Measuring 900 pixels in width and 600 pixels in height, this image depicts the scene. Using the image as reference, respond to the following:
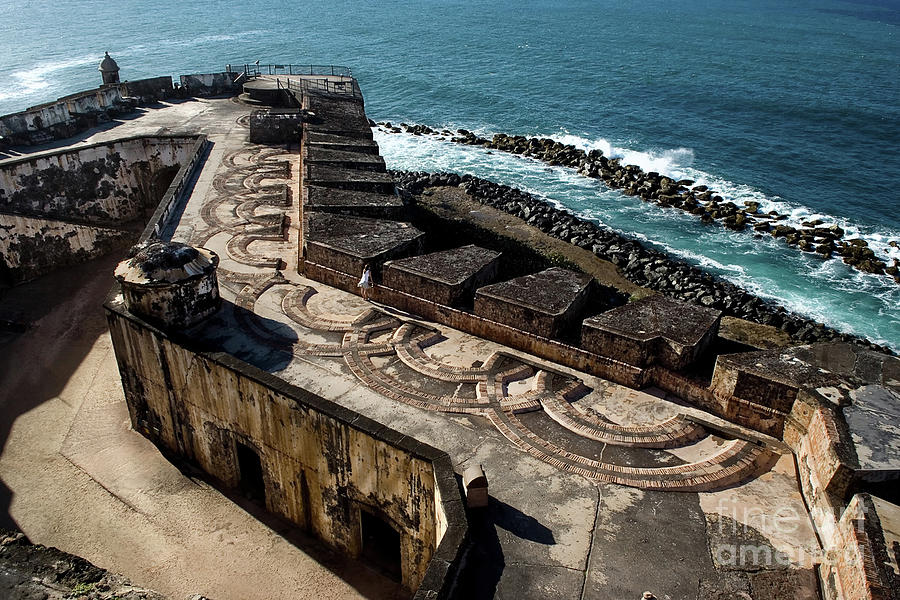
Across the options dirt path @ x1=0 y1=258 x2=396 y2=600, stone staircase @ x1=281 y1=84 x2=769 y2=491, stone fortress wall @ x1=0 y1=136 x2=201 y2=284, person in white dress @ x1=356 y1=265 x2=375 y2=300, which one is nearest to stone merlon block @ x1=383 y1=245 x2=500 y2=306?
stone staircase @ x1=281 y1=84 x2=769 y2=491

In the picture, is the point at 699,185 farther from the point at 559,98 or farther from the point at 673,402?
the point at 673,402

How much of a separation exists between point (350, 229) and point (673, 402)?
31.3ft

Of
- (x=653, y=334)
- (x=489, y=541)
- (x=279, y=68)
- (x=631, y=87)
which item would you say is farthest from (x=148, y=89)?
(x=631, y=87)

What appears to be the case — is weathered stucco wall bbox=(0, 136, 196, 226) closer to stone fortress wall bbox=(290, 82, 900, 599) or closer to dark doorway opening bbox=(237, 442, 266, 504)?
stone fortress wall bbox=(290, 82, 900, 599)

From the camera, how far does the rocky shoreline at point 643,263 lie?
27234mm

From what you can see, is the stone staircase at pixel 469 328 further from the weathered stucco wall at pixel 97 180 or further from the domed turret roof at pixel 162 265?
the weathered stucco wall at pixel 97 180

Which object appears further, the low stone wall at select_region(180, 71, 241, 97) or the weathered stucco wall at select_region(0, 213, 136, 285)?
the low stone wall at select_region(180, 71, 241, 97)

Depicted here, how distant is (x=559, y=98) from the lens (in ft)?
226

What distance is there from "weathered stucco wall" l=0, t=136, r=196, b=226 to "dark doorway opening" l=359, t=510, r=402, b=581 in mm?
21911

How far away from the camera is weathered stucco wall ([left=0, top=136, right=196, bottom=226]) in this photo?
2588cm

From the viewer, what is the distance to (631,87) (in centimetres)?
7325

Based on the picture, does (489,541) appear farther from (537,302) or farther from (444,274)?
(444,274)

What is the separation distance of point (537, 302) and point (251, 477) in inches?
310

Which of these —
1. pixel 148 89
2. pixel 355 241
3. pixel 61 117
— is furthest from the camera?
pixel 148 89
